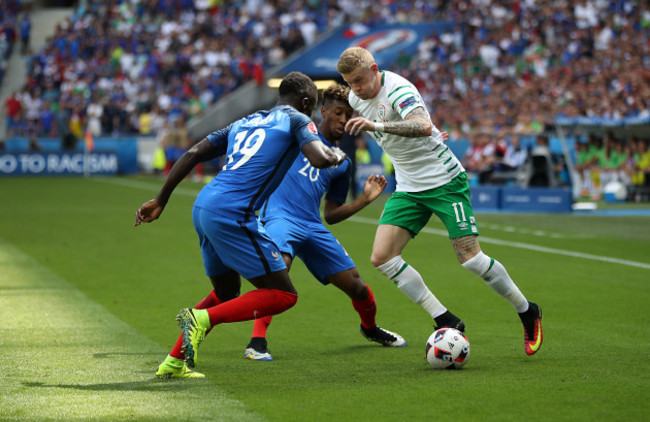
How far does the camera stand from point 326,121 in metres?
7.33

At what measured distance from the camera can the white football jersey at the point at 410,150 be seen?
694cm

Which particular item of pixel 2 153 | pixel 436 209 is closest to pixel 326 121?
pixel 436 209

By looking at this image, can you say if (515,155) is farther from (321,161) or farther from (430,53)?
(321,161)

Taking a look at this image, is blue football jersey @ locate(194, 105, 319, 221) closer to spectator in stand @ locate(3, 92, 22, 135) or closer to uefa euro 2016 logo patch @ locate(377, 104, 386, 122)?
uefa euro 2016 logo patch @ locate(377, 104, 386, 122)

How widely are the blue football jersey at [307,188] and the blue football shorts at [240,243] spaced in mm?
1373

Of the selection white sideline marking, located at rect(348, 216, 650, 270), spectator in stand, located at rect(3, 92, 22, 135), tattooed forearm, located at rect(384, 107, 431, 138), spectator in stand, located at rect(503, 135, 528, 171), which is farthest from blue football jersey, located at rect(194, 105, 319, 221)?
spectator in stand, located at rect(3, 92, 22, 135)

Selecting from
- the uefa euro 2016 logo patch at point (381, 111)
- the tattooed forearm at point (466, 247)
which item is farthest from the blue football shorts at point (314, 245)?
the uefa euro 2016 logo patch at point (381, 111)

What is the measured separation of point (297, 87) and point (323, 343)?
90.2 inches

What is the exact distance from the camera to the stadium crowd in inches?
1171

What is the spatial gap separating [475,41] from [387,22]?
185 inches

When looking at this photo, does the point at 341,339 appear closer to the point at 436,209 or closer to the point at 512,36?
the point at 436,209

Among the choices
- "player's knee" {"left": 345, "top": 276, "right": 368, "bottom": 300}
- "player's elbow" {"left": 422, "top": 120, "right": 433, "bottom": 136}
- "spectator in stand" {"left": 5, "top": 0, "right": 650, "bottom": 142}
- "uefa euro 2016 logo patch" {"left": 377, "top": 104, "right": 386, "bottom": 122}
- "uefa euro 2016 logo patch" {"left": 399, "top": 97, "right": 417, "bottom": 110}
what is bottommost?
"player's knee" {"left": 345, "top": 276, "right": 368, "bottom": 300}

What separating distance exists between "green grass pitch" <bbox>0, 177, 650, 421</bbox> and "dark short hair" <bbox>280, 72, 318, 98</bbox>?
1865 millimetres

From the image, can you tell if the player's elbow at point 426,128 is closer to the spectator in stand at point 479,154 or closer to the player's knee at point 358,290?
the player's knee at point 358,290
